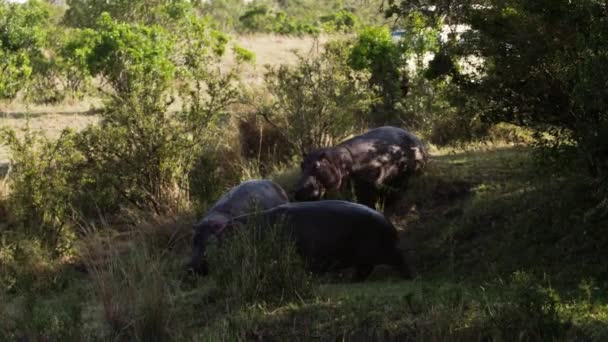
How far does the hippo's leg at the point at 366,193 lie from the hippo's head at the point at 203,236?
7.77 ft

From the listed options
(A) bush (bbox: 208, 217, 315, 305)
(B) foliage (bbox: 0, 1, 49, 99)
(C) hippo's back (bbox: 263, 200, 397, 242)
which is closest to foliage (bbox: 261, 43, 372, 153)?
(C) hippo's back (bbox: 263, 200, 397, 242)

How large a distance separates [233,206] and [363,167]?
223 cm

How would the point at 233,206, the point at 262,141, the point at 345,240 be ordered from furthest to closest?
the point at 262,141 → the point at 233,206 → the point at 345,240

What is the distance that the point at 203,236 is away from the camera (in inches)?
391

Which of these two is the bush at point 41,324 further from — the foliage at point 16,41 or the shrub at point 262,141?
the foliage at point 16,41

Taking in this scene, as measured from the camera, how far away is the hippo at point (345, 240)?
29.3ft

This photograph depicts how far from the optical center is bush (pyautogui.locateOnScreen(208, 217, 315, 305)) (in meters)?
7.43

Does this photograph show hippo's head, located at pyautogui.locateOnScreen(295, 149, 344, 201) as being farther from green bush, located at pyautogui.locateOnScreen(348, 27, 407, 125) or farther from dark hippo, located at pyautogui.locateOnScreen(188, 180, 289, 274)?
green bush, located at pyautogui.locateOnScreen(348, 27, 407, 125)

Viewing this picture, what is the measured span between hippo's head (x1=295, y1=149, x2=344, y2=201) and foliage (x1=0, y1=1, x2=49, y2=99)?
9.73 meters

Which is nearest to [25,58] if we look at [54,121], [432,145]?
[54,121]

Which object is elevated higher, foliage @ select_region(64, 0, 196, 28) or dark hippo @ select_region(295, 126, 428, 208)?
foliage @ select_region(64, 0, 196, 28)

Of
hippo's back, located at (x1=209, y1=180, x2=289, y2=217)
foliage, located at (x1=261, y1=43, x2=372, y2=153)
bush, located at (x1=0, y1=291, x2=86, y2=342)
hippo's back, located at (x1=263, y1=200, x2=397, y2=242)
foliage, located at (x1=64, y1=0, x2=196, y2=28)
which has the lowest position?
bush, located at (x1=0, y1=291, x2=86, y2=342)

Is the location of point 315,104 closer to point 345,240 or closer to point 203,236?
point 203,236

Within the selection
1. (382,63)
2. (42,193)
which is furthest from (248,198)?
(382,63)
